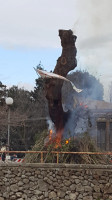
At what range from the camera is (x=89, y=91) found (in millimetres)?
29109

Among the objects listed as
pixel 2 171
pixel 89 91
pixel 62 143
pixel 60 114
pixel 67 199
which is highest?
pixel 89 91

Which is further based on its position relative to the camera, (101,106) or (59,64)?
(101,106)

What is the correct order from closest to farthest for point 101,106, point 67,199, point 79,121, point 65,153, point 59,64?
1. point 67,199
2. point 65,153
3. point 59,64
4. point 79,121
5. point 101,106

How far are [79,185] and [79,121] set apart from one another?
4640 mm

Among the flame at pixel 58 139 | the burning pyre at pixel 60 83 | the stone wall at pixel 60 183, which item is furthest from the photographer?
the burning pyre at pixel 60 83

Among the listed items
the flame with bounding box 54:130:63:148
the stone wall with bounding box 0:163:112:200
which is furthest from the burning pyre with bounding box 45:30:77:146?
the stone wall with bounding box 0:163:112:200

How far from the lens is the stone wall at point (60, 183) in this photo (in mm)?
15266

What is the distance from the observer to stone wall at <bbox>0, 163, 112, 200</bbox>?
15266 millimetres

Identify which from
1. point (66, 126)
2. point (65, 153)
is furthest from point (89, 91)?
point (65, 153)

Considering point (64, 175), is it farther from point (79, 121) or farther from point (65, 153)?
point (79, 121)

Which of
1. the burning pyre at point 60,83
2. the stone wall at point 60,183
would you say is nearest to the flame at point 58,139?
the burning pyre at point 60,83

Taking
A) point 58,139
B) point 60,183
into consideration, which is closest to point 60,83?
point 58,139

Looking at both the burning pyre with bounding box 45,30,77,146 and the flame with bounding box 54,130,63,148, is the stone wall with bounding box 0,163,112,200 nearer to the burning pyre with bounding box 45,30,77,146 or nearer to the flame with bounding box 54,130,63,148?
the flame with bounding box 54,130,63,148

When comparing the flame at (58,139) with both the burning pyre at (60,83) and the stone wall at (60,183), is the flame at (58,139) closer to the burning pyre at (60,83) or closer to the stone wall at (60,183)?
the burning pyre at (60,83)
